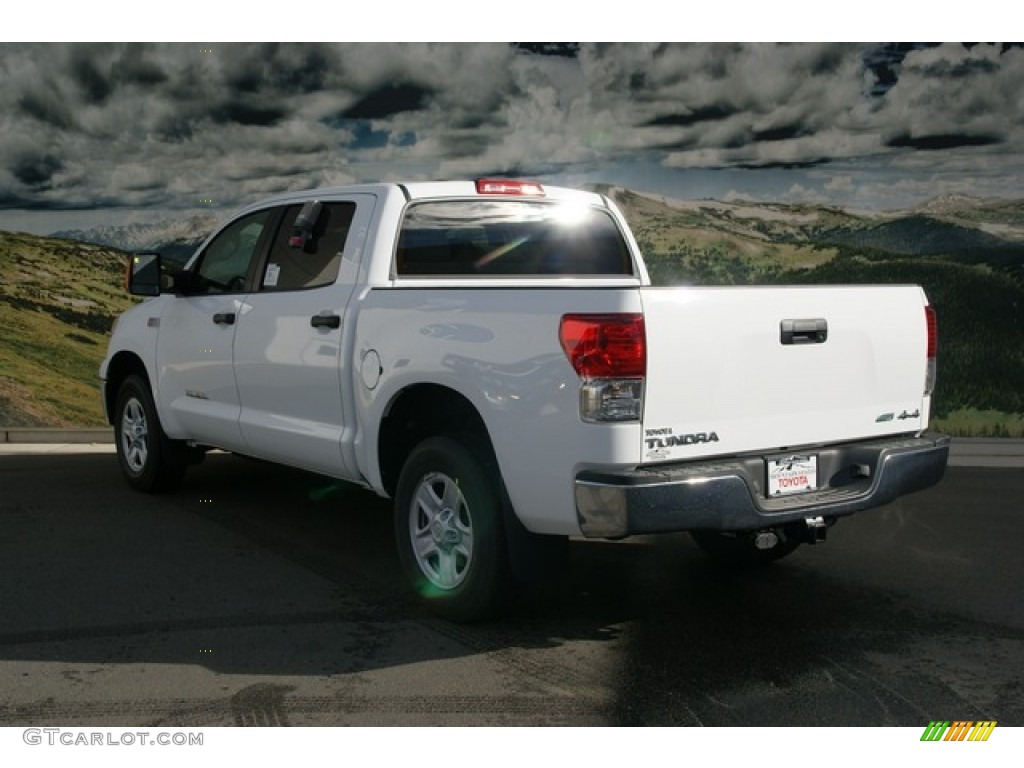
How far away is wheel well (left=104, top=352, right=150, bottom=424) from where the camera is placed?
26.2 ft

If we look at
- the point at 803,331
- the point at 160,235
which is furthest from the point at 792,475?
the point at 160,235

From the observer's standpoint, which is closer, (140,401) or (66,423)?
(140,401)

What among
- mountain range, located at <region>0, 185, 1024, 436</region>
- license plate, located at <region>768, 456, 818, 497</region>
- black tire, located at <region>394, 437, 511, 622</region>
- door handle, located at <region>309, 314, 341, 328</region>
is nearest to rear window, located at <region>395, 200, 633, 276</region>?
door handle, located at <region>309, 314, 341, 328</region>

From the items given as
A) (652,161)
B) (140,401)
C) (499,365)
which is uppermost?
(652,161)

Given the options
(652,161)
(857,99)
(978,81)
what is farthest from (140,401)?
(978,81)

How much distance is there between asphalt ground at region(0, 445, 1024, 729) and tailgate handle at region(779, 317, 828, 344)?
1244 mm

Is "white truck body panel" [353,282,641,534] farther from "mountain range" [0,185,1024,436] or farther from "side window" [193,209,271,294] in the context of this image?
"mountain range" [0,185,1024,436]

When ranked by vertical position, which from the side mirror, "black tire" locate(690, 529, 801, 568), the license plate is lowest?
"black tire" locate(690, 529, 801, 568)

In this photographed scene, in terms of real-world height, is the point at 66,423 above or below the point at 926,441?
below

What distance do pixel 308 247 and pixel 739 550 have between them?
9.04ft

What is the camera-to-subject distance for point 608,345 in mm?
4250

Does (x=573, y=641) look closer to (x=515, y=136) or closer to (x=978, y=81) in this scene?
(x=515, y=136)

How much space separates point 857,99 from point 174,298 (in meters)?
7.41

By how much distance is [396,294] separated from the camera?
5242mm
